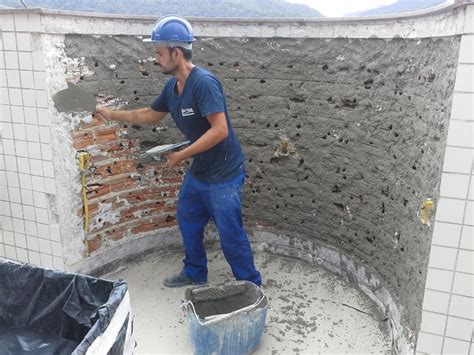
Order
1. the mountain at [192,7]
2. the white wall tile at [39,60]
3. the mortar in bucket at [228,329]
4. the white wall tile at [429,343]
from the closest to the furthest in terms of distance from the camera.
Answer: the white wall tile at [429,343] < the mortar in bucket at [228,329] < the white wall tile at [39,60] < the mountain at [192,7]

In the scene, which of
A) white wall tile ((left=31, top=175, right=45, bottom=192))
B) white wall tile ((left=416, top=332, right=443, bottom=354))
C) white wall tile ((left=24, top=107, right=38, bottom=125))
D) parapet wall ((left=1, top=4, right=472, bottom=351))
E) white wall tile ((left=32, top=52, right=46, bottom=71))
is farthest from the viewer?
white wall tile ((left=31, top=175, right=45, bottom=192))

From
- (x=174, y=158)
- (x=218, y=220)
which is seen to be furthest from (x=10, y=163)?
(x=218, y=220)

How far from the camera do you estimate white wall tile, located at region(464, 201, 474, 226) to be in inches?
60.1

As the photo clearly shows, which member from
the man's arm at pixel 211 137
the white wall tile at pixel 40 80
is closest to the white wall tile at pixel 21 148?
the white wall tile at pixel 40 80

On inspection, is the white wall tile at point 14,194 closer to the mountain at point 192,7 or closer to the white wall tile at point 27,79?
the white wall tile at point 27,79

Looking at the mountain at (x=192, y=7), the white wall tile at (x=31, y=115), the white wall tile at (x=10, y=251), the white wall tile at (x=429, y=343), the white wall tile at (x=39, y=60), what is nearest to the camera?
the white wall tile at (x=429, y=343)

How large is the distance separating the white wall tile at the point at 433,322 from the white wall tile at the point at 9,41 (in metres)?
2.22

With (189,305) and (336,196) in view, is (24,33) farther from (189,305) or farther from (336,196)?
(336,196)

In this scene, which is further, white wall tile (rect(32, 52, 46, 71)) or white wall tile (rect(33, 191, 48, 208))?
white wall tile (rect(33, 191, 48, 208))

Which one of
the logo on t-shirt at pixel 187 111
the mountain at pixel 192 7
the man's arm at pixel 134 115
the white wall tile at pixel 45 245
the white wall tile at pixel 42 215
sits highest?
the mountain at pixel 192 7

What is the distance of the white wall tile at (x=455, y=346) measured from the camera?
1.63 m

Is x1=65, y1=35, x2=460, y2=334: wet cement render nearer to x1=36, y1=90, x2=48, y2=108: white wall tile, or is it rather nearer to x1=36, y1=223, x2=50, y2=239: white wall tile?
x1=36, y1=90, x2=48, y2=108: white wall tile

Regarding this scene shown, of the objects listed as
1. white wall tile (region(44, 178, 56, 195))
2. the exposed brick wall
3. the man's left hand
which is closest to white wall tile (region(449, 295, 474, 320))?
the man's left hand

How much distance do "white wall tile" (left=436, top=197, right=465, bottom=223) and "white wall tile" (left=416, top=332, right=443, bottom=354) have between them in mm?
456
